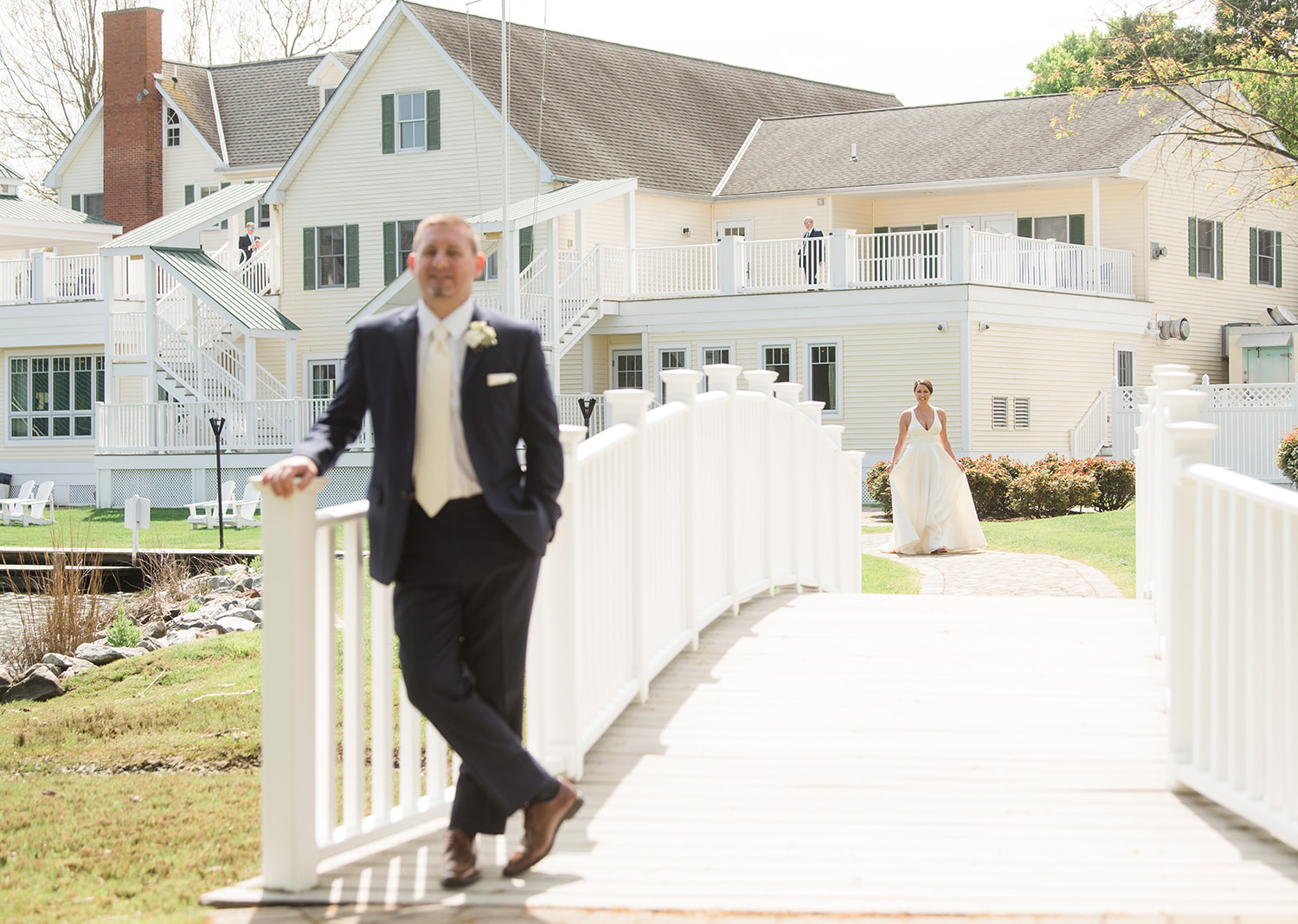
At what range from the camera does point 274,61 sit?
45406 millimetres

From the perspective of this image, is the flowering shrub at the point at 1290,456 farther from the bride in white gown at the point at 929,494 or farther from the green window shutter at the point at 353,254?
the green window shutter at the point at 353,254

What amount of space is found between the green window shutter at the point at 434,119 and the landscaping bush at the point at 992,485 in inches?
645


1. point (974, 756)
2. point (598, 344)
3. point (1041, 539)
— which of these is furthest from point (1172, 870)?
point (598, 344)

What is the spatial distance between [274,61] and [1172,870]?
4439 centimetres

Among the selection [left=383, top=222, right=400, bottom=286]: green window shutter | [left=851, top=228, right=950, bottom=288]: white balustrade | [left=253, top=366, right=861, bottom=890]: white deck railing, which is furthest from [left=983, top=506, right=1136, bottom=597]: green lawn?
[left=383, top=222, right=400, bottom=286]: green window shutter

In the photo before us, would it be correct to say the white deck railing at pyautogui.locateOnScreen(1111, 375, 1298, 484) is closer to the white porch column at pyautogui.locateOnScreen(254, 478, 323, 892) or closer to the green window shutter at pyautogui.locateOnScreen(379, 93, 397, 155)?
the green window shutter at pyautogui.locateOnScreen(379, 93, 397, 155)

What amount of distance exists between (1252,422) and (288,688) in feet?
79.9

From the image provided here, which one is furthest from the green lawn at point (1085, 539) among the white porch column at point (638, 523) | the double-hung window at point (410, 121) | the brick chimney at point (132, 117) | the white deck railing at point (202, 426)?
the brick chimney at point (132, 117)

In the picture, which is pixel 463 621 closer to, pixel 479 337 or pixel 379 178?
pixel 479 337

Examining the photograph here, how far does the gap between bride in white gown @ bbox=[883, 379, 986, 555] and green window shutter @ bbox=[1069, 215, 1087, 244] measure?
1922 cm

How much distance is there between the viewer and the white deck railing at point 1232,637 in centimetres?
Result: 503

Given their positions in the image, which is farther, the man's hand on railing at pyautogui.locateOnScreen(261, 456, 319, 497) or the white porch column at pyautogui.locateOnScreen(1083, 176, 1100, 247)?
the white porch column at pyautogui.locateOnScreen(1083, 176, 1100, 247)

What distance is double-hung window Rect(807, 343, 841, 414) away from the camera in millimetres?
32031

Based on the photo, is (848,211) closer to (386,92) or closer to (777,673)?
(386,92)
